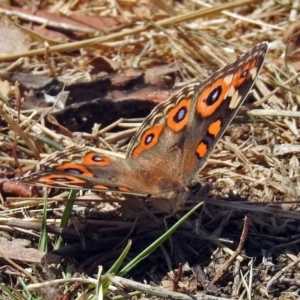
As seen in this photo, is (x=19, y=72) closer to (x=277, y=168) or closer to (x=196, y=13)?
(x=196, y=13)

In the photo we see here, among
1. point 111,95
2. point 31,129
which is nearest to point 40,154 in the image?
point 31,129

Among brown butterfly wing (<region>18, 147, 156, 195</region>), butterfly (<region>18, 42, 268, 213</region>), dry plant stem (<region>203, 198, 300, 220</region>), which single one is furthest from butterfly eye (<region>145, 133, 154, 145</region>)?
dry plant stem (<region>203, 198, 300, 220</region>)

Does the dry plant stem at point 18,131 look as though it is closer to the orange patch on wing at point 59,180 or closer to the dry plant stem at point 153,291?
the orange patch on wing at point 59,180

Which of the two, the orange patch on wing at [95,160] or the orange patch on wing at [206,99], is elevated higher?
the orange patch on wing at [206,99]

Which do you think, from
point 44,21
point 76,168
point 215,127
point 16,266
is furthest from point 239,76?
point 44,21

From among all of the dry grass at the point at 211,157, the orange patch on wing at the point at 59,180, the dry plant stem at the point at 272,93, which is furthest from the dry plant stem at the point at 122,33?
the orange patch on wing at the point at 59,180

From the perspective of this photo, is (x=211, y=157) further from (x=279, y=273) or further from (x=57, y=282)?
(x=57, y=282)
